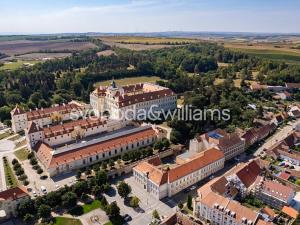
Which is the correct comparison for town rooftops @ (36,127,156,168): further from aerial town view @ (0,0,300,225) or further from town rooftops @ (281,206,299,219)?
town rooftops @ (281,206,299,219)

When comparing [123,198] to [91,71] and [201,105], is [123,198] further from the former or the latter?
[91,71]

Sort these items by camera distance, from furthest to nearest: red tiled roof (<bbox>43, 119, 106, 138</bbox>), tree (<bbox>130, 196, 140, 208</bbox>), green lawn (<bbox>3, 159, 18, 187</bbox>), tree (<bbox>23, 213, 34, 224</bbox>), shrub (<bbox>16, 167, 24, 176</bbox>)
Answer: red tiled roof (<bbox>43, 119, 106, 138</bbox>) < shrub (<bbox>16, 167, 24, 176</bbox>) < green lawn (<bbox>3, 159, 18, 187</bbox>) < tree (<bbox>130, 196, 140, 208</bbox>) < tree (<bbox>23, 213, 34, 224</bbox>)

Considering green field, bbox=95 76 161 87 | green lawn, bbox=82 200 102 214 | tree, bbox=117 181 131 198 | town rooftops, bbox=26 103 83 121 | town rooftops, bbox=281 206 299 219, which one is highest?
town rooftops, bbox=26 103 83 121

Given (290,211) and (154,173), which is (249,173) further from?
(154,173)

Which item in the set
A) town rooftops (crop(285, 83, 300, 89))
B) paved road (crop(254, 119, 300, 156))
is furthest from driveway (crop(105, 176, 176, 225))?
town rooftops (crop(285, 83, 300, 89))

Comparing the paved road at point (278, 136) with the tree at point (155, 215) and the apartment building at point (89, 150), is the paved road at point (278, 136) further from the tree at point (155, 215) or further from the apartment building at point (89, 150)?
the tree at point (155, 215)

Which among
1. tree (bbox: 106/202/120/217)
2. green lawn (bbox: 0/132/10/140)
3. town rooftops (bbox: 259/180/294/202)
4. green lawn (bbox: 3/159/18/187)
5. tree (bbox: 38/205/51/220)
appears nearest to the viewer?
tree (bbox: 106/202/120/217)

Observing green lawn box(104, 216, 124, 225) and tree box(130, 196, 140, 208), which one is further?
tree box(130, 196, 140, 208)

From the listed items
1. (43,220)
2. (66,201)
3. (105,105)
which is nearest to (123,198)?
(66,201)
